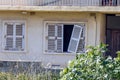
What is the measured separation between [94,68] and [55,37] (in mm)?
12219

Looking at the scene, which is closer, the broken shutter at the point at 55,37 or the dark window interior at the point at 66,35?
the broken shutter at the point at 55,37

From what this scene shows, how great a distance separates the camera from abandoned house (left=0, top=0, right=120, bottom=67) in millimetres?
19953

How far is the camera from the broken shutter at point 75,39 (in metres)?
20.1

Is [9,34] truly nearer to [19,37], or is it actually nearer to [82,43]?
[19,37]

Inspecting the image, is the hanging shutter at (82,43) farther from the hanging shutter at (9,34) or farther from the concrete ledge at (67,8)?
the hanging shutter at (9,34)

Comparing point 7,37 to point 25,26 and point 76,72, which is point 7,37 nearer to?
point 25,26

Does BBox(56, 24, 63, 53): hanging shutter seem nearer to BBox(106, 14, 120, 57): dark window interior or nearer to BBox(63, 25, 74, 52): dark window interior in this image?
BBox(63, 25, 74, 52): dark window interior

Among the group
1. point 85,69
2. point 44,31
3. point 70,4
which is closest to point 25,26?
point 44,31

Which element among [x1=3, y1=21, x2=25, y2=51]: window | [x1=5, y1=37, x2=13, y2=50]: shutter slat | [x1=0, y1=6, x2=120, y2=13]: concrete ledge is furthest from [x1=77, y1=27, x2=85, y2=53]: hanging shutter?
[x1=5, y1=37, x2=13, y2=50]: shutter slat

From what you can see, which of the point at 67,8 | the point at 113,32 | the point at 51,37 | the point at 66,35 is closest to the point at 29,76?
the point at 67,8

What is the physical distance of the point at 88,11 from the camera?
19.4 metres

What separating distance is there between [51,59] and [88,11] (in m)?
2.83

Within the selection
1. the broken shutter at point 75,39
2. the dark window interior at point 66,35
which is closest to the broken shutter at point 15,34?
the dark window interior at point 66,35

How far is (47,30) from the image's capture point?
20203 mm
